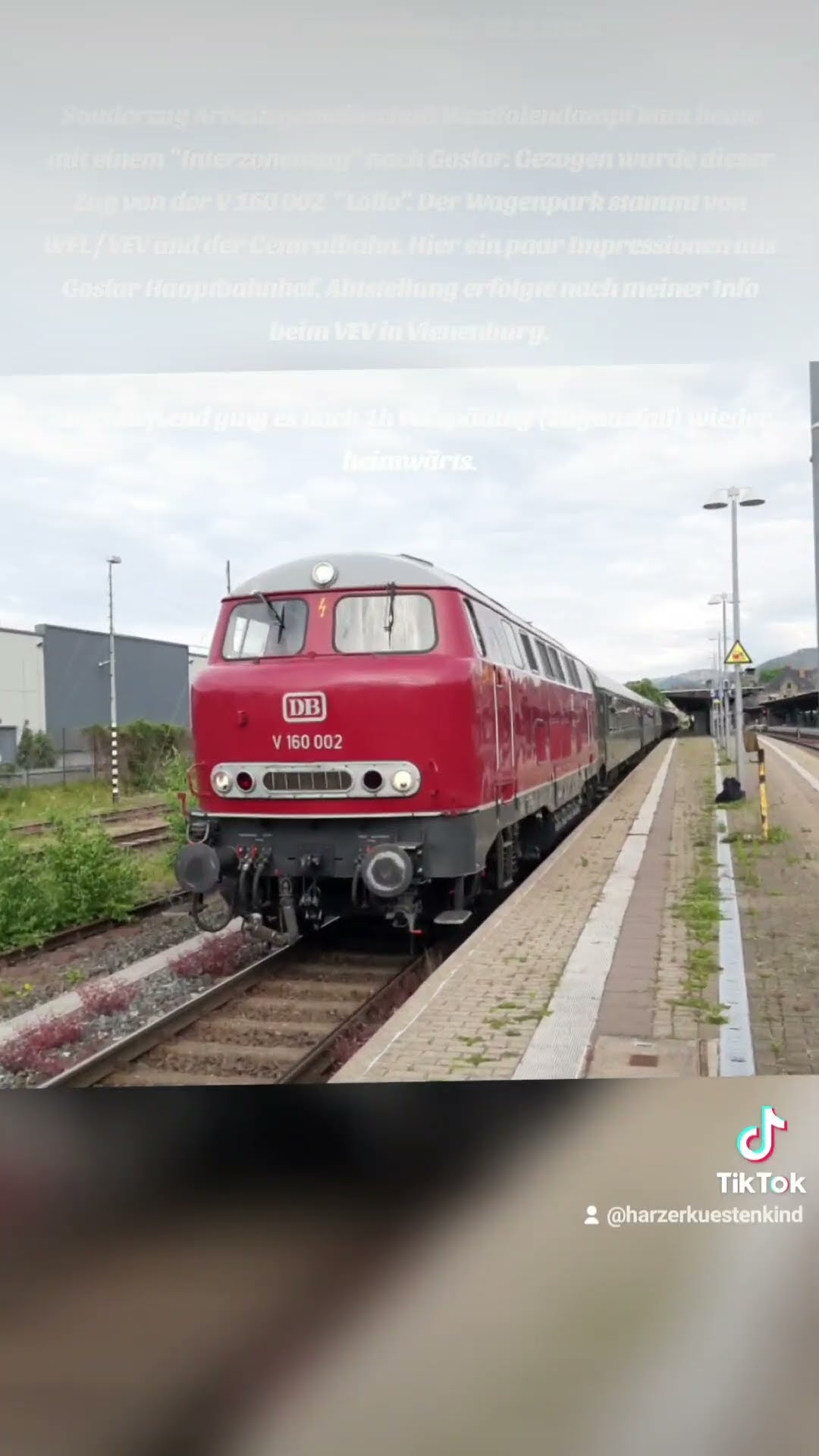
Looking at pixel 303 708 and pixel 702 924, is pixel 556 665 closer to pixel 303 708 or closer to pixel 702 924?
pixel 303 708

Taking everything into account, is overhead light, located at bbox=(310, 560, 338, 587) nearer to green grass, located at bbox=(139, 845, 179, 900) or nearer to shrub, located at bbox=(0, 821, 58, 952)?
shrub, located at bbox=(0, 821, 58, 952)

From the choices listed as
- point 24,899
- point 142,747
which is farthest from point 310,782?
point 24,899

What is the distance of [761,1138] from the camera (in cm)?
214

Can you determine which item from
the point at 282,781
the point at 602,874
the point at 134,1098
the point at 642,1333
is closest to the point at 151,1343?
the point at 134,1098

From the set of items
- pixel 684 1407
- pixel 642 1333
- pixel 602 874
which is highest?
pixel 602 874

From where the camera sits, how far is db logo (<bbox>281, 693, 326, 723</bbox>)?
3.22 metres

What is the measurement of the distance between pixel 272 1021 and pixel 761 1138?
189 centimetres

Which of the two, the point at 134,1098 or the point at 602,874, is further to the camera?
the point at 602,874

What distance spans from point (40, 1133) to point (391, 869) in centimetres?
130

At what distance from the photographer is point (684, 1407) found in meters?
2.01

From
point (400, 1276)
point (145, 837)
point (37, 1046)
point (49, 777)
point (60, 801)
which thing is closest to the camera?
point (400, 1276)

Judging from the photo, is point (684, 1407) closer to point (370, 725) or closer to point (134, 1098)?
point (134, 1098)

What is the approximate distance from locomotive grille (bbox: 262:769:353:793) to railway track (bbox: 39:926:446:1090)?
2.67ft

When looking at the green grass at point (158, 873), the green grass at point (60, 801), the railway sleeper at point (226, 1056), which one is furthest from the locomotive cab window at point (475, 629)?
the green grass at point (158, 873)
